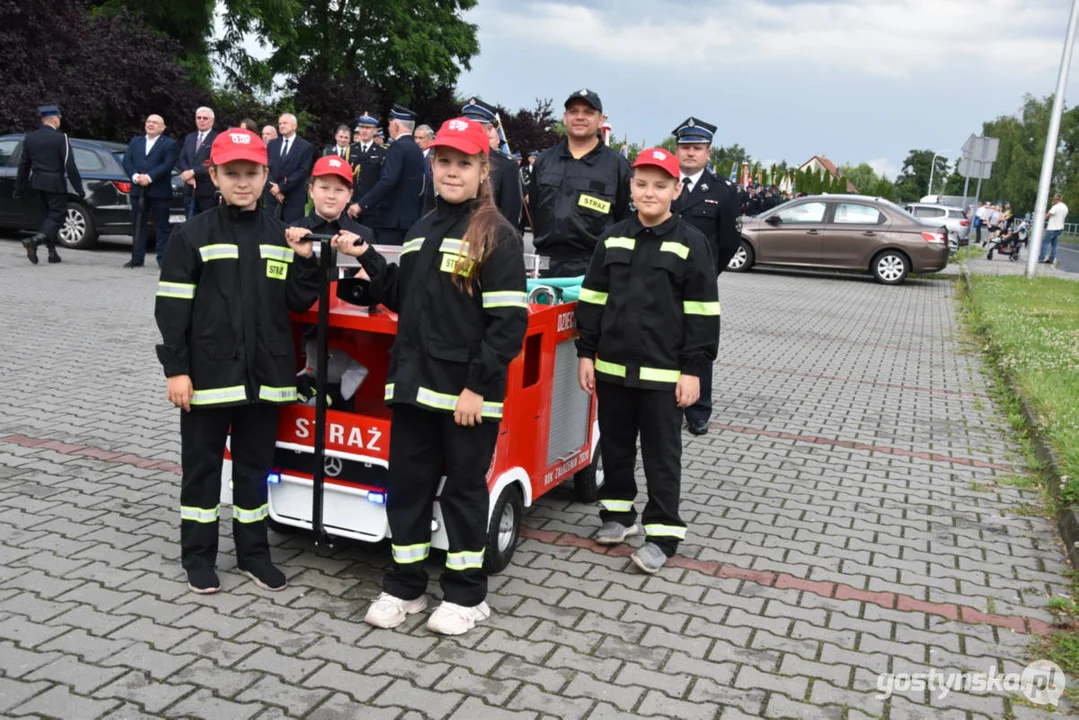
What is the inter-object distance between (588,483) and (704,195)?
2.25 meters

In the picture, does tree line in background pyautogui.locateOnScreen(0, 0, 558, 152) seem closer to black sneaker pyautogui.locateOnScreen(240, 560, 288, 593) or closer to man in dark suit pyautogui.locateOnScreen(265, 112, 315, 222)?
man in dark suit pyautogui.locateOnScreen(265, 112, 315, 222)

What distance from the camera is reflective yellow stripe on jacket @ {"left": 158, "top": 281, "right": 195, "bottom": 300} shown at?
374 cm

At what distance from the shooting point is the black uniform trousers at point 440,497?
3.78 metres

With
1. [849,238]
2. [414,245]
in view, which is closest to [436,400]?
[414,245]

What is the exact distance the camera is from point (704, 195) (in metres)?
6.59

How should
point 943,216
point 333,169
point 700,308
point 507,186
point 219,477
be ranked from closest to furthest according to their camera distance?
point 219,477 → point 700,308 → point 333,169 → point 507,186 → point 943,216

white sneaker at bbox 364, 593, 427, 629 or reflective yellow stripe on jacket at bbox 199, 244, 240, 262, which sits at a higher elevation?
reflective yellow stripe on jacket at bbox 199, 244, 240, 262

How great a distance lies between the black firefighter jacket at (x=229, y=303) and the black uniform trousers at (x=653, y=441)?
1.49 m

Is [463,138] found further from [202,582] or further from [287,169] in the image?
[287,169]

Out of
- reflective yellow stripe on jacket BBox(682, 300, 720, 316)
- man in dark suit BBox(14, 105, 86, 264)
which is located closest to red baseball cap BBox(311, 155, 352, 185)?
reflective yellow stripe on jacket BBox(682, 300, 720, 316)

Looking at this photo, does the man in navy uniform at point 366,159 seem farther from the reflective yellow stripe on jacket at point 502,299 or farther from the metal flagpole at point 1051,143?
the metal flagpole at point 1051,143

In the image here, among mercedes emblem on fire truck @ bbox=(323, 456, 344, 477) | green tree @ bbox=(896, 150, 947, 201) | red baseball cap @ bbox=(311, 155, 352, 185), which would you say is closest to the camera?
mercedes emblem on fire truck @ bbox=(323, 456, 344, 477)

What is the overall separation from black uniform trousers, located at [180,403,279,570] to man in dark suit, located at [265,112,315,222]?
26.6 ft

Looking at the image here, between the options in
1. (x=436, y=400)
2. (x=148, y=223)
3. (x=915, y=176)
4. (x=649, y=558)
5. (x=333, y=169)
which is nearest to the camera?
(x=436, y=400)
